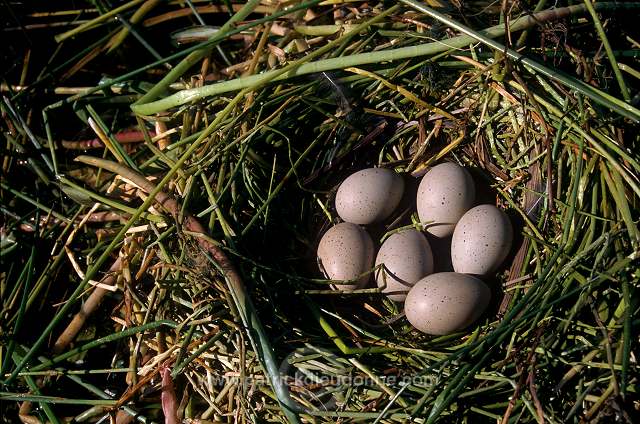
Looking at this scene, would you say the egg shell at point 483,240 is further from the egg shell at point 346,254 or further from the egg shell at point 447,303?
the egg shell at point 346,254

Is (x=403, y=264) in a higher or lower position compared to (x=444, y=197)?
lower

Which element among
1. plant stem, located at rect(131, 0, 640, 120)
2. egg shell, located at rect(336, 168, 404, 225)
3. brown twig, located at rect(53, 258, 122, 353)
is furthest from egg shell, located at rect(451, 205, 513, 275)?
brown twig, located at rect(53, 258, 122, 353)

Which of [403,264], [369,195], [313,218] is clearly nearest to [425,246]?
[403,264]

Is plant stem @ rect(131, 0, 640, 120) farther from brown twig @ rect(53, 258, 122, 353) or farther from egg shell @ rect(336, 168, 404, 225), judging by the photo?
brown twig @ rect(53, 258, 122, 353)

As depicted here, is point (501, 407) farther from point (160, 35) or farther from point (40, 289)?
point (160, 35)

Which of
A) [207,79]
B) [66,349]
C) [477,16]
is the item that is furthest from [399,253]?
[66,349]

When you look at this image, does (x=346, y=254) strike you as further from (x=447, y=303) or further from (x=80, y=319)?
(x=80, y=319)
